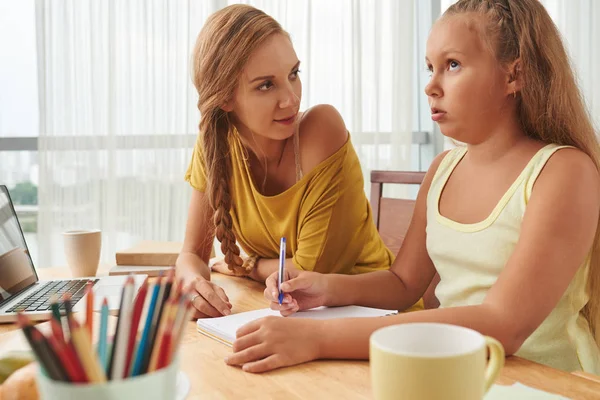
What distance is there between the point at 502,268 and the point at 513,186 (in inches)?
5.6

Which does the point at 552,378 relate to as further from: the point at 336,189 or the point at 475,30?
the point at 336,189

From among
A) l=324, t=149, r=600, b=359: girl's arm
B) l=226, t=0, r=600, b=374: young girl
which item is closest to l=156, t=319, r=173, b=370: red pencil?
l=324, t=149, r=600, b=359: girl's arm

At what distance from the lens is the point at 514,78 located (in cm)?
105

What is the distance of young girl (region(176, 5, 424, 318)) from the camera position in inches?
53.0

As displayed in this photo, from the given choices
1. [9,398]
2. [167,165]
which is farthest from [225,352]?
[167,165]

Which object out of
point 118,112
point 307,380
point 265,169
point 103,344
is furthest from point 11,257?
point 118,112

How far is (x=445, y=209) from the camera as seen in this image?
1184 millimetres

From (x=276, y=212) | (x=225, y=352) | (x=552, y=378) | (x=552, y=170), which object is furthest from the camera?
(x=276, y=212)

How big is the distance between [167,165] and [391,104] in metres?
1.36

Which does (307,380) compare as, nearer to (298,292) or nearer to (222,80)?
(298,292)

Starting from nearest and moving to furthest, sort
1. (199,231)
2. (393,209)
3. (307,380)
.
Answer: (307,380)
(199,231)
(393,209)

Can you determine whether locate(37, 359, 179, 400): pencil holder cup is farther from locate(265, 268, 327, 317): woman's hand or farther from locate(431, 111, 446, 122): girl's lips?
locate(431, 111, 446, 122): girl's lips

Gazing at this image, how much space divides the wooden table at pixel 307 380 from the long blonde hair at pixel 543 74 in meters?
0.40

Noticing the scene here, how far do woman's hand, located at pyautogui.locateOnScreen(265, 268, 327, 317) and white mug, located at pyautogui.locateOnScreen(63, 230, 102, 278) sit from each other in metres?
0.55
